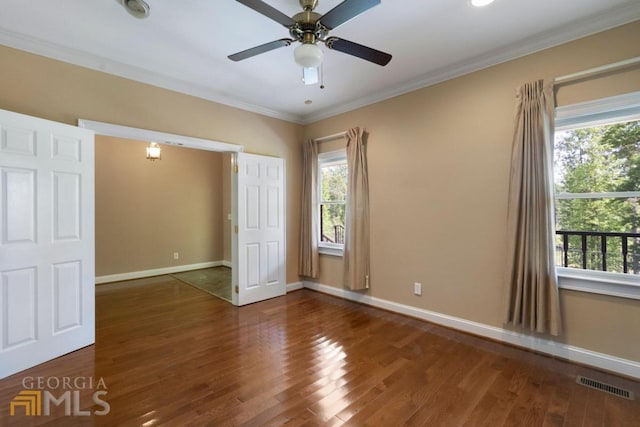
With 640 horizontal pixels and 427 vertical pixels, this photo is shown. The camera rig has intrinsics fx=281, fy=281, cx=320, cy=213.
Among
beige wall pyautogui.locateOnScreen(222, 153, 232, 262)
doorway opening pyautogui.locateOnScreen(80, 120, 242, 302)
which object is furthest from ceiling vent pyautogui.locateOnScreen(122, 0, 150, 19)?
beige wall pyautogui.locateOnScreen(222, 153, 232, 262)

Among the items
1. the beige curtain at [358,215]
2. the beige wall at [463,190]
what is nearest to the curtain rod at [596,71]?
the beige wall at [463,190]

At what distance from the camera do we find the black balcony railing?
234 cm

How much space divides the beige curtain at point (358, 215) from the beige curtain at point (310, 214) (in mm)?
766

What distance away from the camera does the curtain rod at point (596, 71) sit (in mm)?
2234

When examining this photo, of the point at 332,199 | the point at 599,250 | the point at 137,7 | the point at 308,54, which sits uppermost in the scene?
the point at 137,7

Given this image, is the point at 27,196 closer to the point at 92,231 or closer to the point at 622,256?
the point at 92,231

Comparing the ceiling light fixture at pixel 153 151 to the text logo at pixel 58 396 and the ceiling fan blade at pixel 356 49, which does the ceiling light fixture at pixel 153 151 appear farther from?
the ceiling fan blade at pixel 356 49

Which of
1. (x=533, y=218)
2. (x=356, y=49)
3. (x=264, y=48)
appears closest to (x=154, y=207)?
(x=264, y=48)

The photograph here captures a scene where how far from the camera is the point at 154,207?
5.80 metres

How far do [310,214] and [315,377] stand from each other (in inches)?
108

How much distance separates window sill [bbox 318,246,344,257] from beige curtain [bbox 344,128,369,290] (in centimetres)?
36

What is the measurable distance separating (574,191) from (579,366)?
1.53m

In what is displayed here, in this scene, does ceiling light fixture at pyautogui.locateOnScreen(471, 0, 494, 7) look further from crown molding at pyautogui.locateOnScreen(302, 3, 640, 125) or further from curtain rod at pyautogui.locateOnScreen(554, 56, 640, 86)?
curtain rod at pyautogui.locateOnScreen(554, 56, 640, 86)

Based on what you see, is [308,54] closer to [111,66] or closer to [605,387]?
[111,66]
